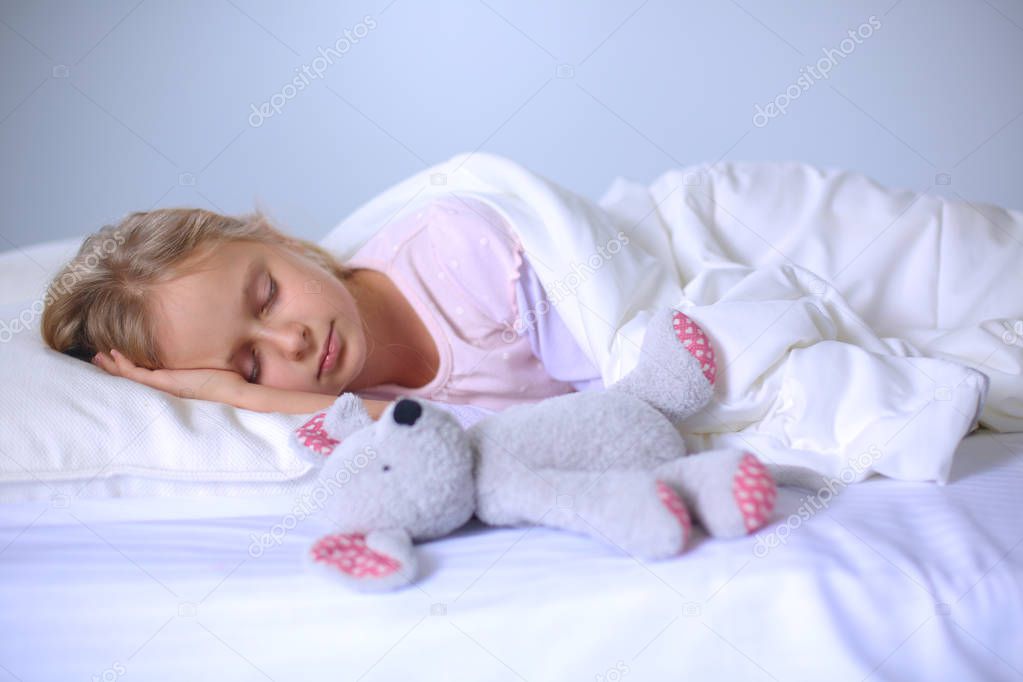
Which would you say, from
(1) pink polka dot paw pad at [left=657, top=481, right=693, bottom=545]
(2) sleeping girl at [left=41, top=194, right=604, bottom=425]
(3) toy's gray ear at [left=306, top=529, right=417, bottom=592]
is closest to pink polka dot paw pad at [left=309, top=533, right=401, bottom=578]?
(3) toy's gray ear at [left=306, top=529, right=417, bottom=592]

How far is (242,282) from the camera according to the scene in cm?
114

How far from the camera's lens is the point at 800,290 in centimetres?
112

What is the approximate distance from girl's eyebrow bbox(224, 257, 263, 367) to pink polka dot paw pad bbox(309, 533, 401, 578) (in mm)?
477

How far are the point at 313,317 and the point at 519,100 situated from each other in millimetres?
1086

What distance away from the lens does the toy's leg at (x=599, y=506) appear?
2.33ft

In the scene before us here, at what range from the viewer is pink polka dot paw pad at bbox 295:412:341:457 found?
0.86 m

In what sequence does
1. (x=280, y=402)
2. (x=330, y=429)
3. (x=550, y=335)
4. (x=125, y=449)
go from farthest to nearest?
(x=550, y=335), (x=280, y=402), (x=125, y=449), (x=330, y=429)

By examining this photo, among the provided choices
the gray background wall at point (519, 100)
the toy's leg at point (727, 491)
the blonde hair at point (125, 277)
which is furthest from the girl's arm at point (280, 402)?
the gray background wall at point (519, 100)

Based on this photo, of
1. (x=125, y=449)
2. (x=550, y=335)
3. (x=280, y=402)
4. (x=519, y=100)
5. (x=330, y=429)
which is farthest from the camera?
(x=519, y=100)

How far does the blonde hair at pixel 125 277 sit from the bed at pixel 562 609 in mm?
387

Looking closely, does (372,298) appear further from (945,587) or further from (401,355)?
(945,587)

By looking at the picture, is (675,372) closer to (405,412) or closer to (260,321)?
(405,412)

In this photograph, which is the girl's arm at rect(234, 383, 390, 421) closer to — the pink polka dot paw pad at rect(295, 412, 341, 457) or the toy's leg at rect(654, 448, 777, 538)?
the pink polka dot paw pad at rect(295, 412, 341, 457)

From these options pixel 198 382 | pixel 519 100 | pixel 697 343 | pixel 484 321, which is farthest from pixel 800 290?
pixel 519 100
